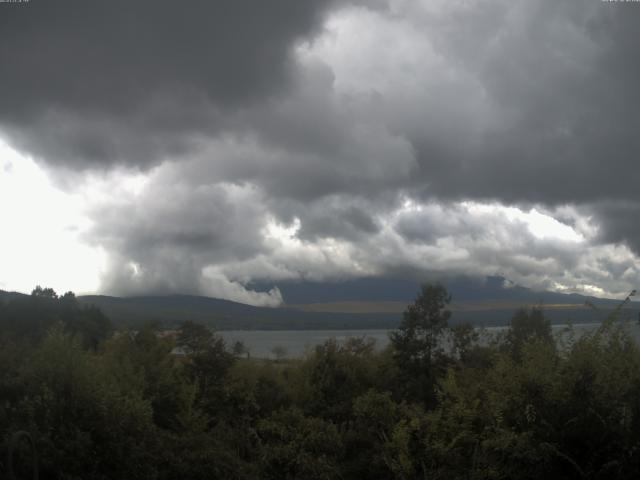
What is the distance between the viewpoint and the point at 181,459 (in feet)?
50.0

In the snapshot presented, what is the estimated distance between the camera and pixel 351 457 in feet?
58.8

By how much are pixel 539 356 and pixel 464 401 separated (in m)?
4.76

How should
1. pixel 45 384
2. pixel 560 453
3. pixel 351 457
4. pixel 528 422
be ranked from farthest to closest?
pixel 351 457 < pixel 45 384 < pixel 528 422 < pixel 560 453

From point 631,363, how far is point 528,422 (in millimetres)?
2286

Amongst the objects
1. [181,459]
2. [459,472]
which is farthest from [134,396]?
[459,472]

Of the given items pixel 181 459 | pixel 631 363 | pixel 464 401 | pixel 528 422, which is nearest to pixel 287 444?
pixel 181 459

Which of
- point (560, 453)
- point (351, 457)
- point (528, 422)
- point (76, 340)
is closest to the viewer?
point (560, 453)

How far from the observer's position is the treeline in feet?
36.1

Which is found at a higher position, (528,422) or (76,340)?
(76,340)

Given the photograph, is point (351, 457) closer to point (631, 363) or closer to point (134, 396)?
point (134, 396)

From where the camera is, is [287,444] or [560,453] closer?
[560,453]

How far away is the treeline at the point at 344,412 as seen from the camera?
1102 centimetres

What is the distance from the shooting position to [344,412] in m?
23.9

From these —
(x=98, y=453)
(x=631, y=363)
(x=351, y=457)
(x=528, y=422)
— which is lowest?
(x=351, y=457)
